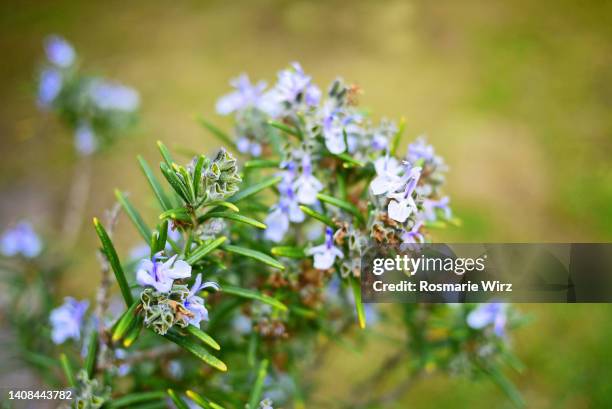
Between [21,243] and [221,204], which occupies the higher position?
[21,243]

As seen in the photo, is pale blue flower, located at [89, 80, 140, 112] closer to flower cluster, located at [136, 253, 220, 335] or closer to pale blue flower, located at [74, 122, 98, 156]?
pale blue flower, located at [74, 122, 98, 156]

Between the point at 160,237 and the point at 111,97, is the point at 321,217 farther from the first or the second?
the point at 111,97

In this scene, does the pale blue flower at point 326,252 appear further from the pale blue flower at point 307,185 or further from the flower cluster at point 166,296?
the flower cluster at point 166,296

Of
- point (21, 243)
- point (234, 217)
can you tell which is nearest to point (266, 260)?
point (234, 217)

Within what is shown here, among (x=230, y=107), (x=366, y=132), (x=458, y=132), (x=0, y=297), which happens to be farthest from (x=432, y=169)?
(x=458, y=132)

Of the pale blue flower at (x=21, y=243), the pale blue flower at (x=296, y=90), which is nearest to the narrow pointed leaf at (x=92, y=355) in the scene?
the pale blue flower at (x=296, y=90)

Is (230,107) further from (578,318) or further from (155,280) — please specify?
(578,318)
